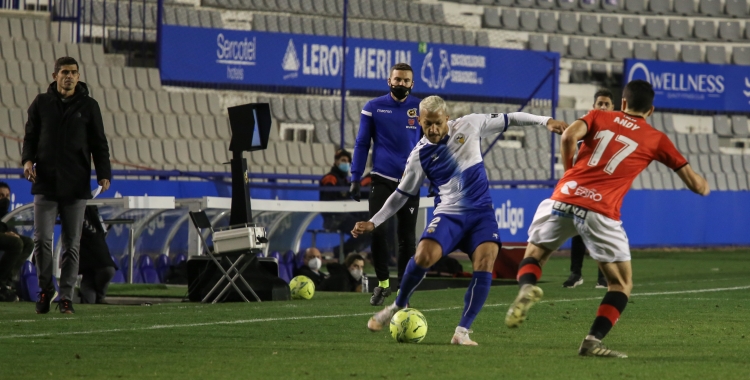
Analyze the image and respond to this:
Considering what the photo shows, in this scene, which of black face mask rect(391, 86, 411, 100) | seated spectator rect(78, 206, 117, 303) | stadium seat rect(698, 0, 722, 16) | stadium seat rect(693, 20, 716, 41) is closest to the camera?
black face mask rect(391, 86, 411, 100)

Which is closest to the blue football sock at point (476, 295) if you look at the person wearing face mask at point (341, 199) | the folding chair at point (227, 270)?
the folding chair at point (227, 270)

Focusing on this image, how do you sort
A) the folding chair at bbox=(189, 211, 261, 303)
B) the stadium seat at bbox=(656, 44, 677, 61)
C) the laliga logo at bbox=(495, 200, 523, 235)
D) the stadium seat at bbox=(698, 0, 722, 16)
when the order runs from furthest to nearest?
the stadium seat at bbox=(698, 0, 722, 16), the stadium seat at bbox=(656, 44, 677, 61), the laliga logo at bbox=(495, 200, 523, 235), the folding chair at bbox=(189, 211, 261, 303)

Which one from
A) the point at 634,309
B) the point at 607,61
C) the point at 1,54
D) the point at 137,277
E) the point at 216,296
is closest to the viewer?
the point at 634,309

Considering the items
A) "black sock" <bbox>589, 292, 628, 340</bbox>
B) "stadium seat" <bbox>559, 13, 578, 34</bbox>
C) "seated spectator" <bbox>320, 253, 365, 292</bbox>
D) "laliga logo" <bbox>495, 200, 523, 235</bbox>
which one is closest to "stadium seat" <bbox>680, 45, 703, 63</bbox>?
"stadium seat" <bbox>559, 13, 578, 34</bbox>

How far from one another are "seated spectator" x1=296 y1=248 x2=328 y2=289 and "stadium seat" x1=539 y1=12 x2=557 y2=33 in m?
17.8

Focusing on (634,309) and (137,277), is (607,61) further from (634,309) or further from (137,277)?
(634,309)

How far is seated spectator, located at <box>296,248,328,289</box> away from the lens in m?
13.9

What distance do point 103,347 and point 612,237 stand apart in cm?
298

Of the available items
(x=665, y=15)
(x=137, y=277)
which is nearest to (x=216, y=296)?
(x=137, y=277)

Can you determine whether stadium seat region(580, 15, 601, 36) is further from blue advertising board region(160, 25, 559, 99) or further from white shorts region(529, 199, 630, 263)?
white shorts region(529, 199, 630, 263)

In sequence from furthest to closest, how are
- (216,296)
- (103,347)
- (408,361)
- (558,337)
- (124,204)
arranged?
(124,204) → (216,296) → (558,337) → (103,347) → (408,361)

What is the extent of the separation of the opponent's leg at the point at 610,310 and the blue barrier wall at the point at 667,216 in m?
14.7

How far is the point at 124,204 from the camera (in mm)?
12648

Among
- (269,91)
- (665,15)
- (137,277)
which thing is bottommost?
(137,277)
